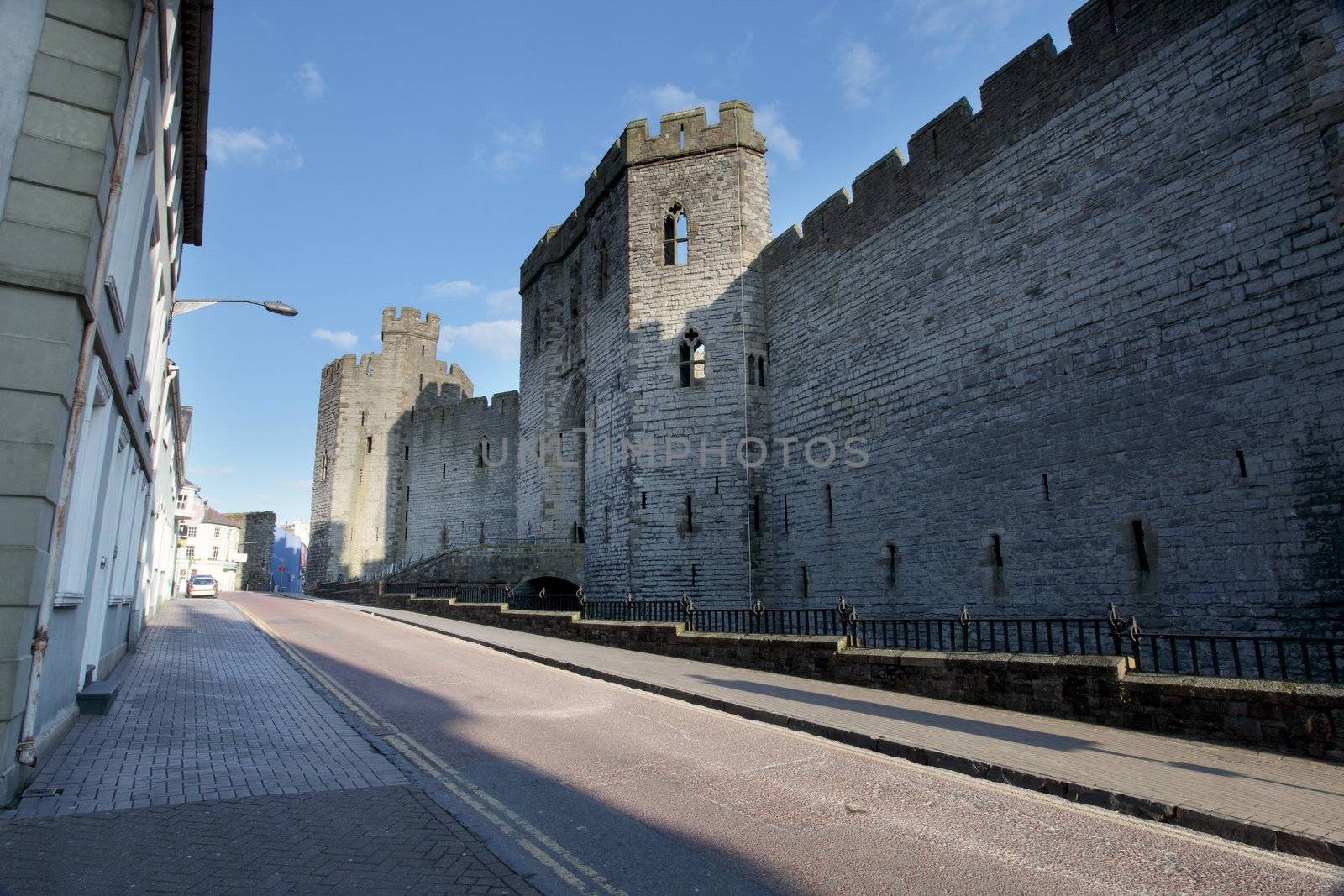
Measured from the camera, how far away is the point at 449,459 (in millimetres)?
38031

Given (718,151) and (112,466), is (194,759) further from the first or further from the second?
(718,151)

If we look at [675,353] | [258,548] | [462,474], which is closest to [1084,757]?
[675,353]

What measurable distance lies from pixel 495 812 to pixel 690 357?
55.0ft

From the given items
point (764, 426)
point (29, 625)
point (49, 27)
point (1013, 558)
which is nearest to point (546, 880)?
point (29, 625)

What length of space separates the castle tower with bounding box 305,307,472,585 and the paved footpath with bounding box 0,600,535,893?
33701 millimetres

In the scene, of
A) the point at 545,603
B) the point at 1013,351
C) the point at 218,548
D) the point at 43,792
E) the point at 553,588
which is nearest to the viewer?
the point at 43,792

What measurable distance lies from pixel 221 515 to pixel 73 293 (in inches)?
3119

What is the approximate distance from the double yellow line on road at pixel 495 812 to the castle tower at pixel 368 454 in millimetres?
33385

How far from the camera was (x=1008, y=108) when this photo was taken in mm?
13859

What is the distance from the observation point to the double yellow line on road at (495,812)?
3.98 m

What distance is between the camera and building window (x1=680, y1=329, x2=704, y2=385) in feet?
68.4

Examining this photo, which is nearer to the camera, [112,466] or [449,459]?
[112,466]

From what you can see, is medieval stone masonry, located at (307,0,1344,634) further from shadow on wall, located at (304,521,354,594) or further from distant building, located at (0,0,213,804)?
shadow on wall, located at (304,521,354,594)

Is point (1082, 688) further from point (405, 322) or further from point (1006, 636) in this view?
point (405, 322)
